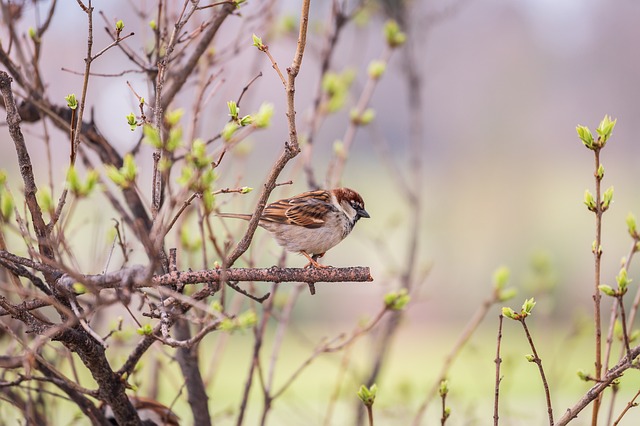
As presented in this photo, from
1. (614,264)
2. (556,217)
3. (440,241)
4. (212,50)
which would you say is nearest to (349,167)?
(440,241)

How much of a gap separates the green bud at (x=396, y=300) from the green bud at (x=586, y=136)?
0.66 meters

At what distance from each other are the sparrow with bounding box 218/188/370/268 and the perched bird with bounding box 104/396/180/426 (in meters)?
0.64

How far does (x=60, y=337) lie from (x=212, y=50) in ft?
4.32

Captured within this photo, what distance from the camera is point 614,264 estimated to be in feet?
25.2

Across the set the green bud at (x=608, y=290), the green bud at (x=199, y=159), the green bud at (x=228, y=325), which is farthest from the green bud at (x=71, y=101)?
the green bud at (x=608, y=290)

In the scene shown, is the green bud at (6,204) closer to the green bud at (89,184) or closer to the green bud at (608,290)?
the green bud at (89,184)

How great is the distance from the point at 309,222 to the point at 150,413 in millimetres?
776

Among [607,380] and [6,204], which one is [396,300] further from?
[6,204]

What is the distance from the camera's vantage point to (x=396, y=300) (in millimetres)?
2004

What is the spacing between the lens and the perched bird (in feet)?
5.98

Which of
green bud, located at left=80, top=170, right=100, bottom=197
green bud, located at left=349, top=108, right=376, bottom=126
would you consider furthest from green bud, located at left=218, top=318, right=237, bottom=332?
green bud, located at left=349, top=108, right=376, bottom=126

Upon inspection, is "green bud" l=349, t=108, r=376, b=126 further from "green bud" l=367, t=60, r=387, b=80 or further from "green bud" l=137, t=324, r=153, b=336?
"green bud" l=137, t=324, r=153, b=336

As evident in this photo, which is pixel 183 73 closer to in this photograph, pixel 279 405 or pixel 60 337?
pixel 60 337

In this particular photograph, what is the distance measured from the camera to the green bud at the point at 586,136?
1.49 metres
